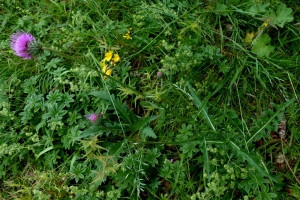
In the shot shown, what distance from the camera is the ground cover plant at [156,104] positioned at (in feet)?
6.66

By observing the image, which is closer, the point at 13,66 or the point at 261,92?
the point at 261,92

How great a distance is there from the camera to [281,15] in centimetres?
220

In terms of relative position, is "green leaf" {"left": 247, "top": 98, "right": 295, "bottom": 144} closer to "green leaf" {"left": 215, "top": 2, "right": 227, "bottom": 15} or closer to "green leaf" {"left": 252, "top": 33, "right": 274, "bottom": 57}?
"green leaf" {"left": 252, "top": 33, "right": 274, "bottom": 57}

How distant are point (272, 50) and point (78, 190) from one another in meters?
1.27

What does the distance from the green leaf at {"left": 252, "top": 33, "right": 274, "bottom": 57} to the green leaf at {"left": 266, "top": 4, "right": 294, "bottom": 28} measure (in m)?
0.09

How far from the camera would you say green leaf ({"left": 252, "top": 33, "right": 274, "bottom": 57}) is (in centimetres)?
221

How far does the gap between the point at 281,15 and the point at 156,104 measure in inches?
32.8

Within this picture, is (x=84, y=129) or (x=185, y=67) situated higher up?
(x=185, y=67)

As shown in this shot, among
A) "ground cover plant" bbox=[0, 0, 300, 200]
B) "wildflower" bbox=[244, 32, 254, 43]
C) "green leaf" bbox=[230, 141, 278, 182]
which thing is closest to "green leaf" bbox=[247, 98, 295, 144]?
"ground cover plant" bbox=[0, 0, 300, 200]

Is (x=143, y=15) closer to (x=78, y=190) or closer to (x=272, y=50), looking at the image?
(x=272, y=50)

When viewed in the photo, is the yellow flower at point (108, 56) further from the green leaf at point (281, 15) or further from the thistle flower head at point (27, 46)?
the green leaf at point (281, 15)

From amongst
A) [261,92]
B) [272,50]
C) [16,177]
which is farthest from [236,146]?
[16,177]

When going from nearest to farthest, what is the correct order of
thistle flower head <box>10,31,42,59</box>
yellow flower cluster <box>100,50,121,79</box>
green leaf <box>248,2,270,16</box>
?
thistle flower head <box>10,31,42,59</box> → green leaf <box>248,2,270,16</box> → yellow flower cluster <box>100,50,121,79</box>

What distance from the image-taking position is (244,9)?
90.5 inches
